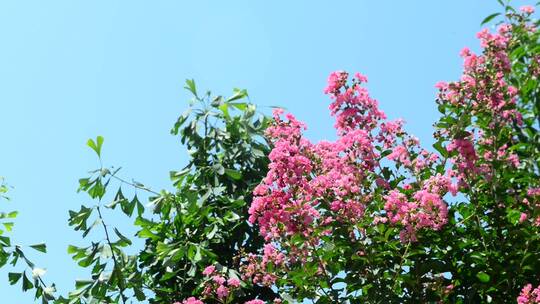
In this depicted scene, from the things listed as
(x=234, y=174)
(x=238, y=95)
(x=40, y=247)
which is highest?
(x=238, y=95)

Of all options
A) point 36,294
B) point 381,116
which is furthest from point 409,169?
point 36,294

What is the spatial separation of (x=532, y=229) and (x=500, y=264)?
34cm

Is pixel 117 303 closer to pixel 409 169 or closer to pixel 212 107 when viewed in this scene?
pixel 212 107

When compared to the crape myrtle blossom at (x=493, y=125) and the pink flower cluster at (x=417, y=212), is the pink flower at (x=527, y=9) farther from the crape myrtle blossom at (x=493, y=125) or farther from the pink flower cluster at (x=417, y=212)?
the pink flower cluster at (x=417, y=212)

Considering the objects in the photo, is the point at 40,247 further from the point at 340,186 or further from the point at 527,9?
the point at 527,9

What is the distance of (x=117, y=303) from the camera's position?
6.02m

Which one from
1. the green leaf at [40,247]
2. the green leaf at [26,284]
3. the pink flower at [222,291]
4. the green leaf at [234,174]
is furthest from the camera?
the green leaf at [234,174]

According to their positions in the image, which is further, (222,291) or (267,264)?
(222,291)

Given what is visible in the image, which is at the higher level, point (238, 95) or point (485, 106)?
point (238, 95)

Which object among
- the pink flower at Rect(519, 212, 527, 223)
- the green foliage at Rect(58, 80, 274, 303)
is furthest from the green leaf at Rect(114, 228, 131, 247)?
the pink flower at Rect(519, 212, 527, 223)

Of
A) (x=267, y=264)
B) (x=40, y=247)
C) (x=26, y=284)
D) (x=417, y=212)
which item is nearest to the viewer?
(x=417, y=212)

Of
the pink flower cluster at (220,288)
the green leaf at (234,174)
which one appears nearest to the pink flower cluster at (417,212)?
the pink flower cluster at (220,288)

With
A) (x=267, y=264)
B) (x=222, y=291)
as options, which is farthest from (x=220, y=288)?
(x=267, y=264)

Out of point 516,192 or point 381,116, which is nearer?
point 516,192
